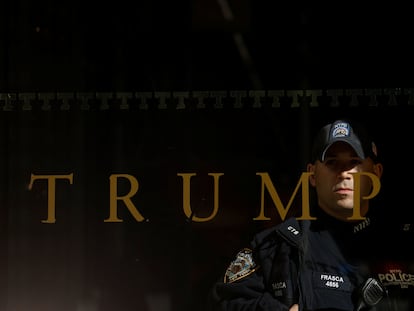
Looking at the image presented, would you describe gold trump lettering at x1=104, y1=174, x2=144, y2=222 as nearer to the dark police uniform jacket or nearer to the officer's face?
the dark police uniform jacket

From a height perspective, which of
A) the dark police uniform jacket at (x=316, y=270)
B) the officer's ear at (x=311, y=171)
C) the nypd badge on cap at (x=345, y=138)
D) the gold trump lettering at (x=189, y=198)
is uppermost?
the nypd badge on cap at (x=345, y=138)

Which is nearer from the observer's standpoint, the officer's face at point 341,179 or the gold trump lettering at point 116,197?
the officer's face at point 341,179

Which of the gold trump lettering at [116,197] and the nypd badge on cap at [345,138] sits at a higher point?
the nypd badge on cap at [345,138]

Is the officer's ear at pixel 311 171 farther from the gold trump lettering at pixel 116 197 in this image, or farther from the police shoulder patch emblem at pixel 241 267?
the gold trump lettering at pixel 116 197

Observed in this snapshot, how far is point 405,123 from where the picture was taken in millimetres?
4727

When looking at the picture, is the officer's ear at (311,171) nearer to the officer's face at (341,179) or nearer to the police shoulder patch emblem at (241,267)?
the officer's face at (341,179)

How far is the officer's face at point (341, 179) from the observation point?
470cm

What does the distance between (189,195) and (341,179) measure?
851mm

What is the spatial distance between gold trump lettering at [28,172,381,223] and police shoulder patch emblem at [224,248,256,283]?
21 centimetres

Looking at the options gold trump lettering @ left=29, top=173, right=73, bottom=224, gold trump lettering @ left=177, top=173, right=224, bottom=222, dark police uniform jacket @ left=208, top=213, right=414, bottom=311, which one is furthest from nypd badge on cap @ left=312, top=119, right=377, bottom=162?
gold trump lettering @ left=29, top=173, right=73, bottom=224

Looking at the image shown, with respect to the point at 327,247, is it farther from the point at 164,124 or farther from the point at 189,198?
the point at 164,124

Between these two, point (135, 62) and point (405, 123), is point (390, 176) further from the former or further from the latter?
point (135, 62)

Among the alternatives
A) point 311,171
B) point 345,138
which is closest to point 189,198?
point 311,171

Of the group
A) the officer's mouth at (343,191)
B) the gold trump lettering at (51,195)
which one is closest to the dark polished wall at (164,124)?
the gold trump lettering at (51,195)
